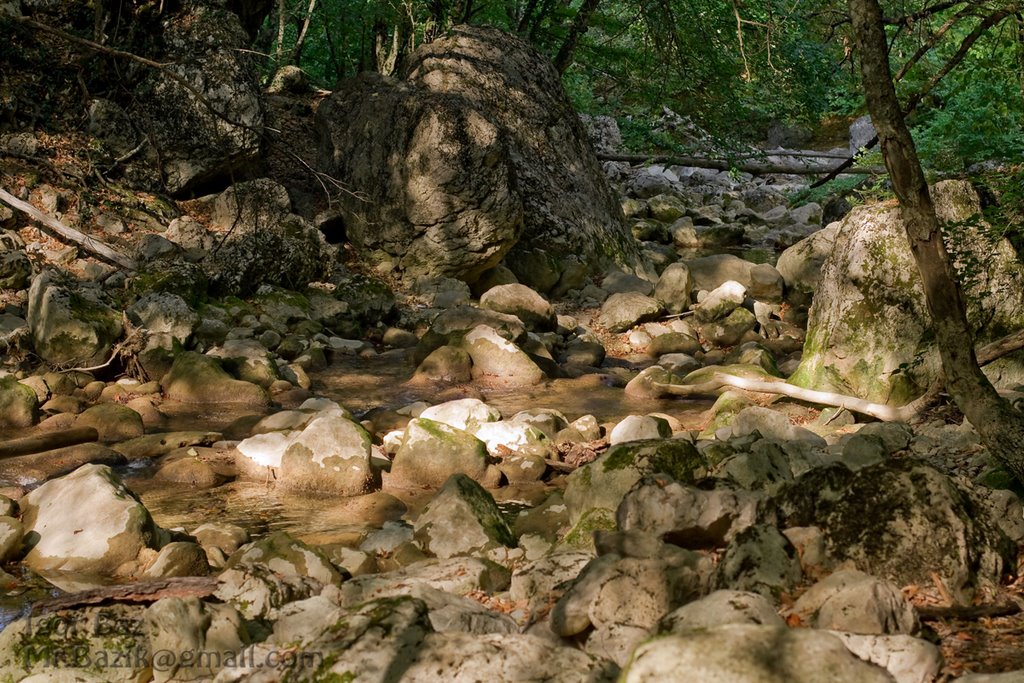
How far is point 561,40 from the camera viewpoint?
17859 mm

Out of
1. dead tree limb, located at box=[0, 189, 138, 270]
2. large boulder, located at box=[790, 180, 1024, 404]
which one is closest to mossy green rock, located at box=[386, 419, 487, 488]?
large boulder, located at box=[790, 180, 1024, 404]

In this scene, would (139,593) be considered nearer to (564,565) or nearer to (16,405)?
(564,565)

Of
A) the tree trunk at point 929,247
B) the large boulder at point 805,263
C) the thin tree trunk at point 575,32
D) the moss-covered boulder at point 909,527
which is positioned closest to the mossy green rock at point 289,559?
the moss-covered boulder at point 909,527

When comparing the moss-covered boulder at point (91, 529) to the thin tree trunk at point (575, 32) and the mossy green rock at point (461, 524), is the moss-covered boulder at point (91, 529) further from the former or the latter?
the thin tree trunk at point (575, 32)

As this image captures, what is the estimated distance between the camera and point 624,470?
17.4 ft

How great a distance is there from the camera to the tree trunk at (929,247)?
4.24 metres

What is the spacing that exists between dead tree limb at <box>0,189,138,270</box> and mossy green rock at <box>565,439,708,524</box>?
7.31 meters

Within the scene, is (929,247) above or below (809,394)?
above

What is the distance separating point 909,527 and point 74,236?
394 inches

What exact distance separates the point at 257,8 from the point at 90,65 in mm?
5770

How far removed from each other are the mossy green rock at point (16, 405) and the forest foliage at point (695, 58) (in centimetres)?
A: 362

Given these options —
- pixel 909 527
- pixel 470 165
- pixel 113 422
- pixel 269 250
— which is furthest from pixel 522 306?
pixel 909 527

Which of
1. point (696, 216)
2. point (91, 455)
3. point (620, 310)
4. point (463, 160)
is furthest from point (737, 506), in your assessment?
point (696, 216)

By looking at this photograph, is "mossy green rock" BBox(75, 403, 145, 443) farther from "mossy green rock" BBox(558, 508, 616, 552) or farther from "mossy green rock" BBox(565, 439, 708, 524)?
"mossy green rock" BBox(558, 508, 616, 552)
